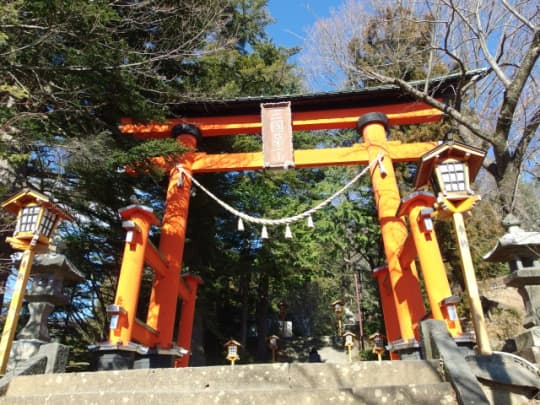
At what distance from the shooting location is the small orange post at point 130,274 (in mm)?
5148

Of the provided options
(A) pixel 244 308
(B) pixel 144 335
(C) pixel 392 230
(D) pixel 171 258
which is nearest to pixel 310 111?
(C) pixel 392 230

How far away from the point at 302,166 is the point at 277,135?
81cm

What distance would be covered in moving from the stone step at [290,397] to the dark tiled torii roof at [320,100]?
585 cm

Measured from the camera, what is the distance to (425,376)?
347 cm

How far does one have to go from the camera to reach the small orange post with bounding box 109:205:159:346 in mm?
5148

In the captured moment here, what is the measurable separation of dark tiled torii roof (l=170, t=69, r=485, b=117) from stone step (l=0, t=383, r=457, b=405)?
19.2 ft

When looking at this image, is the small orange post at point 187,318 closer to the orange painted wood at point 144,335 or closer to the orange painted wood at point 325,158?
the orange painted wood at point 144,335

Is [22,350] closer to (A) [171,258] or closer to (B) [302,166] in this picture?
(A) [171,258]

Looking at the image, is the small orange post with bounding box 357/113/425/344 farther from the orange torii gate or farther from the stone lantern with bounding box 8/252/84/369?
the stone lantern with bounding box 8/252/84/369

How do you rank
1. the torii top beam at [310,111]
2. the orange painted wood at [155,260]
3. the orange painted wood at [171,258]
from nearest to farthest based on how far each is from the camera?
the orange painted wood at [155,260] → the orange painted wood at [171,258] → the torii top beam at [310,111]

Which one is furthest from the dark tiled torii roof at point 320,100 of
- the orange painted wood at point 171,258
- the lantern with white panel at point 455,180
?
the lantern with white panel at point 455,180

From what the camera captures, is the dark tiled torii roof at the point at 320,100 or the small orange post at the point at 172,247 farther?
the dark tiled torii roof at the point at 320,100

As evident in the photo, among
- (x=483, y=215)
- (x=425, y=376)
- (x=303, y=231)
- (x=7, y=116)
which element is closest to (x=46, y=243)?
(x=7, y=116)

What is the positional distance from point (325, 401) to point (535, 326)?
3100mm
